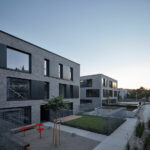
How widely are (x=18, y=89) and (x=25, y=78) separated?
123 cm

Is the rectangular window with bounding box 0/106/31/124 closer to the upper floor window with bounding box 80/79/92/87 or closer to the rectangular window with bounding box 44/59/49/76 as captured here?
the rectangular window with bounding box 44/59/49/76

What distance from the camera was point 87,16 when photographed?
1152 cm

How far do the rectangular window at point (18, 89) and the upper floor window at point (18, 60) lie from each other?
121 centimetres

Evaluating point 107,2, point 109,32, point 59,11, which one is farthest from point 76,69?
point 107,2

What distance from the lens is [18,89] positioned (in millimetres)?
9812

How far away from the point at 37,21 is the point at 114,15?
28.2ft

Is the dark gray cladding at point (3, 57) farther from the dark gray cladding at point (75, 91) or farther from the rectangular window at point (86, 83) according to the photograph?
the rectangular window at point (86, 83)

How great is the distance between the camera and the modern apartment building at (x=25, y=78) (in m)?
8.79

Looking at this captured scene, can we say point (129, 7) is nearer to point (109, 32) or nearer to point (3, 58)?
point (109, 32)

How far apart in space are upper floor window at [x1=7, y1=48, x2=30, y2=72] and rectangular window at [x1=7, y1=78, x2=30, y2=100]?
1.21 metres

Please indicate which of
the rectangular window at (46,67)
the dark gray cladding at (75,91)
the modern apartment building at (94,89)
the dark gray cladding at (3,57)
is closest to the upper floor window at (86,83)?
the modern apartment building at (94,89)

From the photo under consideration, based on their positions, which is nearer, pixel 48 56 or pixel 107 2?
pixel 107 2

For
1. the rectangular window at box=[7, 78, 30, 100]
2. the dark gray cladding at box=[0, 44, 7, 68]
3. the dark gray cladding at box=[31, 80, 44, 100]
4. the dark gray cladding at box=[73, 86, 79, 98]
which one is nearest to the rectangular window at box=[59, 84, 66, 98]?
the dark gray cladding at box=[73, 86, 79, 98]

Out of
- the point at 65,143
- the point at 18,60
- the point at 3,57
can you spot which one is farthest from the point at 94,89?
the point at 3,57
